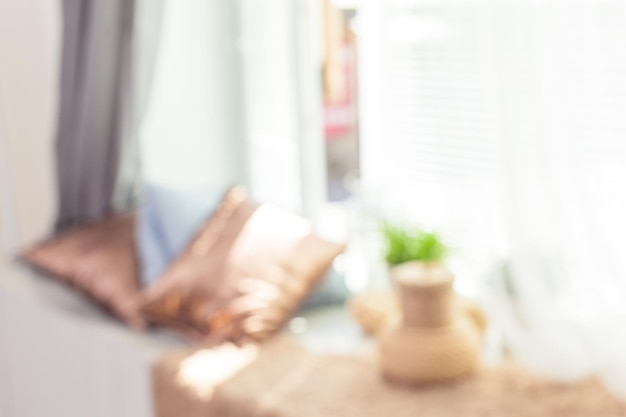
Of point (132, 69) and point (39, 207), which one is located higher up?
point (132, 69)

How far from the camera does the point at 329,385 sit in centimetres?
169

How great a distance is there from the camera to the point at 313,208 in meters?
2.36

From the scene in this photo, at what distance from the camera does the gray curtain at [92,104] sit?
2400 millimetres

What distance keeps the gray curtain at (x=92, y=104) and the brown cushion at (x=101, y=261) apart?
101 millimetres

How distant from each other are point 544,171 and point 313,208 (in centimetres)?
99

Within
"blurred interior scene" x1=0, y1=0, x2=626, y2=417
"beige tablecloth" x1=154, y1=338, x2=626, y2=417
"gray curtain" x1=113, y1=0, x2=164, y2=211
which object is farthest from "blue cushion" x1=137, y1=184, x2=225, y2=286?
"beige tablecloth" x1=154, y1=338, x2=626, y2=417

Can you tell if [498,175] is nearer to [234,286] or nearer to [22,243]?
[234,286]

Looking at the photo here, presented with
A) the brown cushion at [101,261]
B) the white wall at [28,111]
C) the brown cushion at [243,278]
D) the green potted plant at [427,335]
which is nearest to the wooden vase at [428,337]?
the green potted plant at [427,335]

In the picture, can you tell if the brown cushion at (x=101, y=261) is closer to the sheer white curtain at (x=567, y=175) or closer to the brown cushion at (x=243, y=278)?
the brown cushion at (x=243, y=278)

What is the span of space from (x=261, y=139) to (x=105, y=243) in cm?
51

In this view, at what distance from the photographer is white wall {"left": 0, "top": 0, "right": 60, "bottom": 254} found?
282 cm

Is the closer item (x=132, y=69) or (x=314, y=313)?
(x=314, y=313)

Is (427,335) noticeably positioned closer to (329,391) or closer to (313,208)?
(329,391)

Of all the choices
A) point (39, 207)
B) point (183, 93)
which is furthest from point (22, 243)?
point (183, 93)
